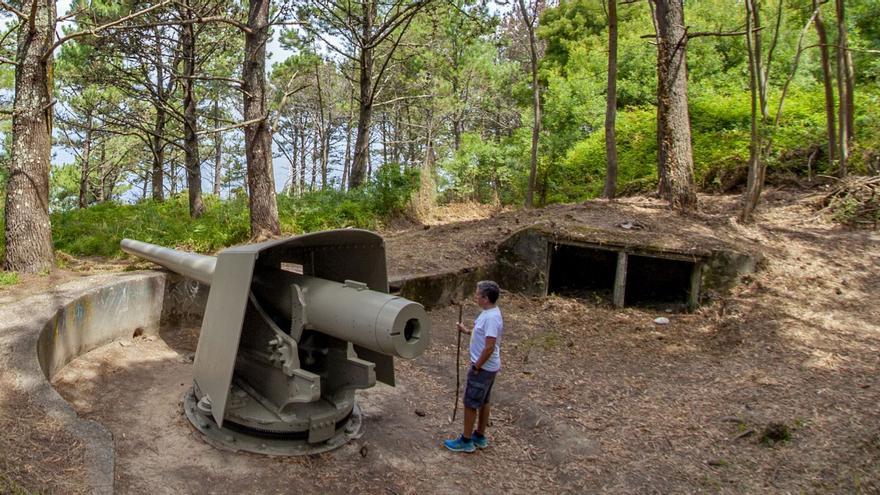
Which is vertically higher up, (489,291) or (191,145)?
(191,145)

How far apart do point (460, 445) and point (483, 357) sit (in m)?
0.84

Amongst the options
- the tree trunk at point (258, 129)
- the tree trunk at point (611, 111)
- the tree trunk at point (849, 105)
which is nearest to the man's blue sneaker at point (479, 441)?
the tree trunk at point (258, 129)

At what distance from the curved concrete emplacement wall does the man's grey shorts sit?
248 cm

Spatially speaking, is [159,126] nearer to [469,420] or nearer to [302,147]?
[469,420]

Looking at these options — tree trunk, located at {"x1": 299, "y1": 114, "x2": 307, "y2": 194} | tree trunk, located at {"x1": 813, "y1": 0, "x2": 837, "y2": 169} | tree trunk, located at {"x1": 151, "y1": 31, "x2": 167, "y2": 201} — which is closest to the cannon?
tree trunk, located at {"x1": 151, "y1": 31, "x2": 167, "y2": 201}

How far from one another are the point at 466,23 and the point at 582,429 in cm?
1063

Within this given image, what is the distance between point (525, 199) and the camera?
15500 mm

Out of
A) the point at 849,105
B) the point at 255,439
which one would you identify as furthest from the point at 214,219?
the point at 849,105

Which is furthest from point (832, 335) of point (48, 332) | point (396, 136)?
point (396, 136)

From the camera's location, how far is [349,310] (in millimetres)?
3975

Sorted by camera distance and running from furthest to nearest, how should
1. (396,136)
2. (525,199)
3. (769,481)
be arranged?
(396,136) → (525,199) → (769,481)

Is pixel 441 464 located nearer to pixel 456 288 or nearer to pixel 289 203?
pixel 456 288

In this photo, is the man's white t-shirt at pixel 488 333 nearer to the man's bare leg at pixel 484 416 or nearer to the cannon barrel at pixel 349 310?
the man's bare leg at pixel 484 416

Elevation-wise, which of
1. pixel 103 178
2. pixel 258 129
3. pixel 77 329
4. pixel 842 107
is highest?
pixel 842 107
